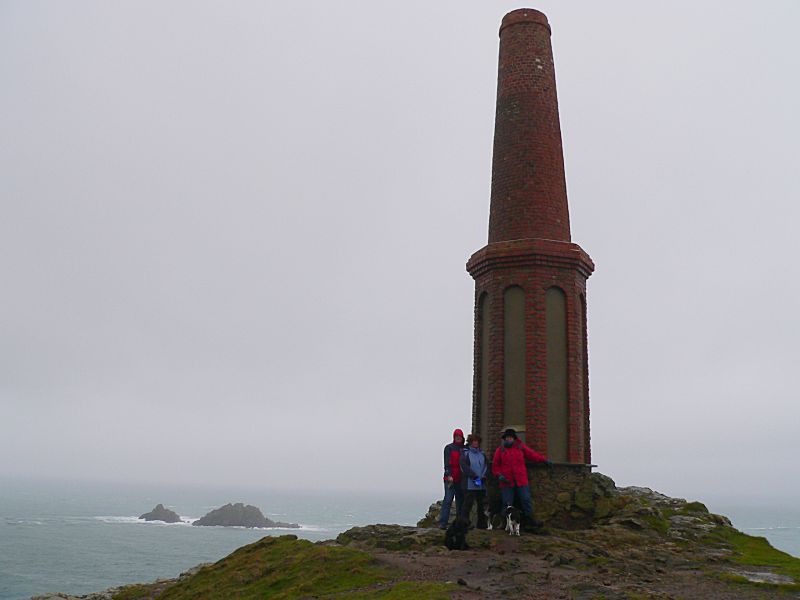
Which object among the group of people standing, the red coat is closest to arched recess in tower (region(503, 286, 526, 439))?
the group of people standing

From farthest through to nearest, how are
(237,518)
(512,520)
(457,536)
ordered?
(237,518) → (512,520) → (457,536)

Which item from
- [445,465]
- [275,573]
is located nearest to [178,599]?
[275,573]

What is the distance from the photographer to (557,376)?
1605 cm

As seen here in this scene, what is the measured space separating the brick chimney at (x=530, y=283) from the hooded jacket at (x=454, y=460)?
8.63 feet

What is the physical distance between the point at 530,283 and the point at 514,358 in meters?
1.68

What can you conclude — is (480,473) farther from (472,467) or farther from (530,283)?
(530,283)

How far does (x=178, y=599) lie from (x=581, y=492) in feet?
26.6

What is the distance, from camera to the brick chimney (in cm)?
1581

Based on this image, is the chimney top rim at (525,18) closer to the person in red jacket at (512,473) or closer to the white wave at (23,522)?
the person in red jacket at (512,473)

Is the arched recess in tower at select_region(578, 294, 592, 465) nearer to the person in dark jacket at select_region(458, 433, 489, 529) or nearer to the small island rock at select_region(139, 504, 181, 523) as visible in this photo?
the person in dark jacket at select_region(458, 433, 489, 529)

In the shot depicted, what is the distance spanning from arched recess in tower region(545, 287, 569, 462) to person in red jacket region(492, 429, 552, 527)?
1.91 metres

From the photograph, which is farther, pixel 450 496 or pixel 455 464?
pixel 450 496

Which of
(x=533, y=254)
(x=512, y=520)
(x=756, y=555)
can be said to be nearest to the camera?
(x=756, y=555)

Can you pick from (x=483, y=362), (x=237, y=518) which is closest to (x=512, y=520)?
(x=483, y=362)
